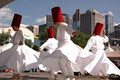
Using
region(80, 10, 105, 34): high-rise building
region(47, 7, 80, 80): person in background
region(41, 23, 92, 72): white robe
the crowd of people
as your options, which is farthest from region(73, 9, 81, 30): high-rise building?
region(47, 7, 80, 80): person in background

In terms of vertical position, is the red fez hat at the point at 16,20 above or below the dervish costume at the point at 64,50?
above

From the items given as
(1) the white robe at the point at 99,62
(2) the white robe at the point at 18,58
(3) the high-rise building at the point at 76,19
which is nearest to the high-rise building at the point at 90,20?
(3) the high-rise building at the point at 76,19

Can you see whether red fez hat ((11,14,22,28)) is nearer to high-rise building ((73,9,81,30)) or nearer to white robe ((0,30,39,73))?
white robe ((0,30,39,73))

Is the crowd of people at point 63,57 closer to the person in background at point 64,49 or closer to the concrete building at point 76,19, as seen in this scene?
the person in background at point 64,49

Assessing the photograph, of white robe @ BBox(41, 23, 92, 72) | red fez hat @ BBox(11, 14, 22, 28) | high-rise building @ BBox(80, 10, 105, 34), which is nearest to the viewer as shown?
white robe @ BBox(41, 23, 92, 72)

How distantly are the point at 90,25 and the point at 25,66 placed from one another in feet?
346

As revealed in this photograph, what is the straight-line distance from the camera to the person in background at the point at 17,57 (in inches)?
372

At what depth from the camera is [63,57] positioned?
8.19m

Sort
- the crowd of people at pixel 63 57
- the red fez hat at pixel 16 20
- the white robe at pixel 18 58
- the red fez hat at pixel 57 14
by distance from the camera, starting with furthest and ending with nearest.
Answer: the red fez hat at pixel 16 20
the white robe at pixel 18 58
the red fez hat at pixel 57 14
the crowd of people at pixel 63 57

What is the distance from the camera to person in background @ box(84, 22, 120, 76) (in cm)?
895

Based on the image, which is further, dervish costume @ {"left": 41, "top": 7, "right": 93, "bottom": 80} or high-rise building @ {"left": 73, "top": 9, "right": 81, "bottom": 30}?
high-rise building @ {"left": 73, "top": 9, "right": 81, "bottom": 30}

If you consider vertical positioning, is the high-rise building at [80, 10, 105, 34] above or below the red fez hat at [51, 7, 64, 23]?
above

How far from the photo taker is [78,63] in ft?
29.5

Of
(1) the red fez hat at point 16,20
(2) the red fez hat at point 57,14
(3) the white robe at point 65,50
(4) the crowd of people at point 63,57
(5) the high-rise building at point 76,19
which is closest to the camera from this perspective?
(3) the white robe at point 65,50
